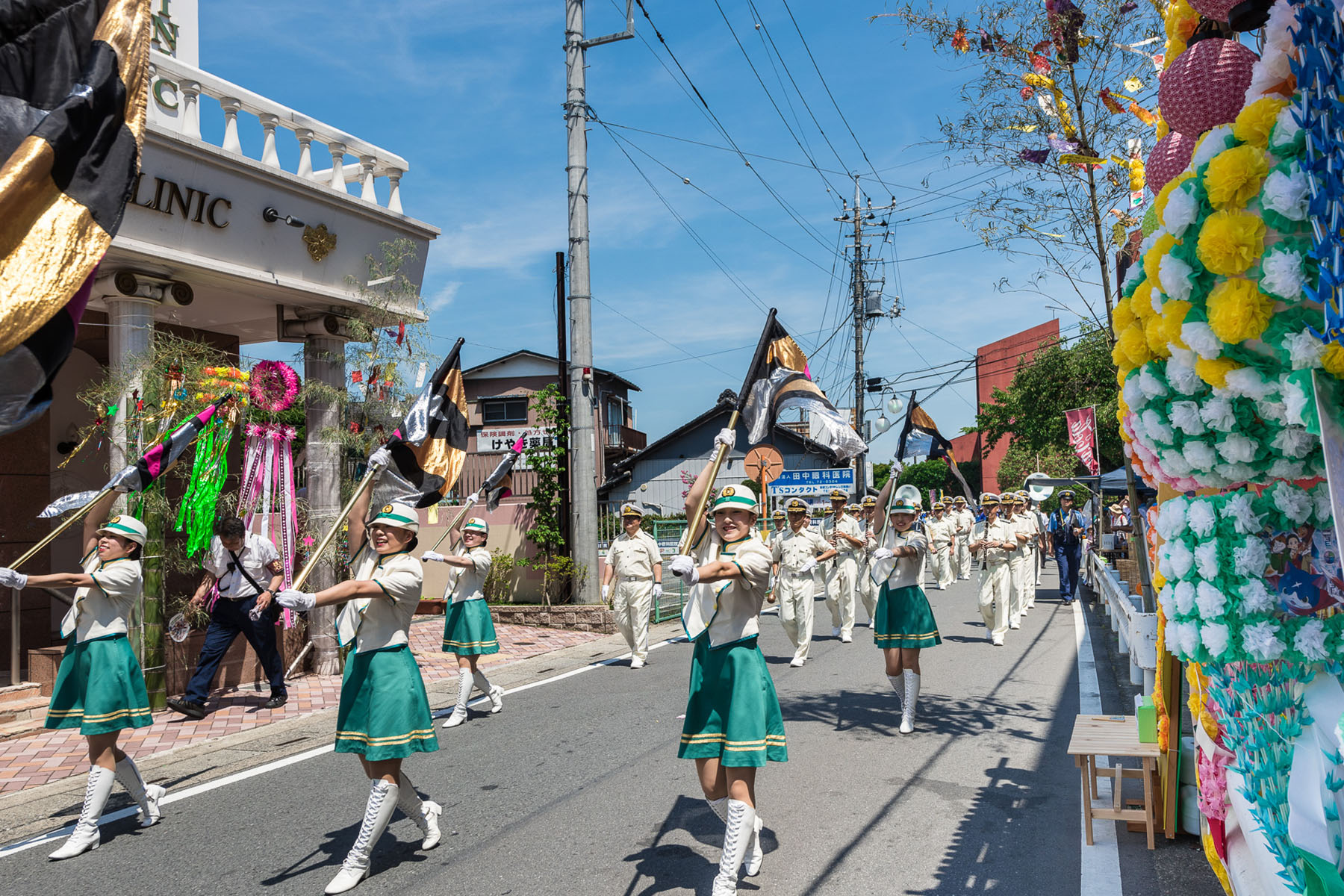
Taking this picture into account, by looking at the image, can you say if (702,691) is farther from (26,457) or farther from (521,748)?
(26,457)

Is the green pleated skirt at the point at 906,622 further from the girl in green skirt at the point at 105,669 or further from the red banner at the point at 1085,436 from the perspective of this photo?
the red banner at the point at 1085,436

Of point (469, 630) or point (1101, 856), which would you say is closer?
point (1101, 856)

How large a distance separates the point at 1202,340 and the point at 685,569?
2.66 meters

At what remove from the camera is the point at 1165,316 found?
2.68 meters

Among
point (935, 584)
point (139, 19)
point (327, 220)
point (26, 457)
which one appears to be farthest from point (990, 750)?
point (935, 584)

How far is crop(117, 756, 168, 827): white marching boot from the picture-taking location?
5.75 m

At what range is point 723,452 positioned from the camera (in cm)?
548

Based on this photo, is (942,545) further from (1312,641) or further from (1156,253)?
(1312,641)

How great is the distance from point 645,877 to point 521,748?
2.94 metres

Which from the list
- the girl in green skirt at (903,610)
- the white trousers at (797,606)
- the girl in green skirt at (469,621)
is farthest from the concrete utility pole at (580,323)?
the girl in green skirt at (903,610)

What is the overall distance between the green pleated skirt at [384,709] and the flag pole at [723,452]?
1.67 m

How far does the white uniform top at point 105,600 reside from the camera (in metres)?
5.84

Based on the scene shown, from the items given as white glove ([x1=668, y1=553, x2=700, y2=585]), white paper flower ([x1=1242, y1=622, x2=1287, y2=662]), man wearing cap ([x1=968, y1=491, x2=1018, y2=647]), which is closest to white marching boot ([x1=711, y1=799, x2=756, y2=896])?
white glove ([x1=668, y1=553, x2=700, y2=585])

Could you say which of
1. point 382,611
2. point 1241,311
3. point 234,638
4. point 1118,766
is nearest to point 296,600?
point 382,611
